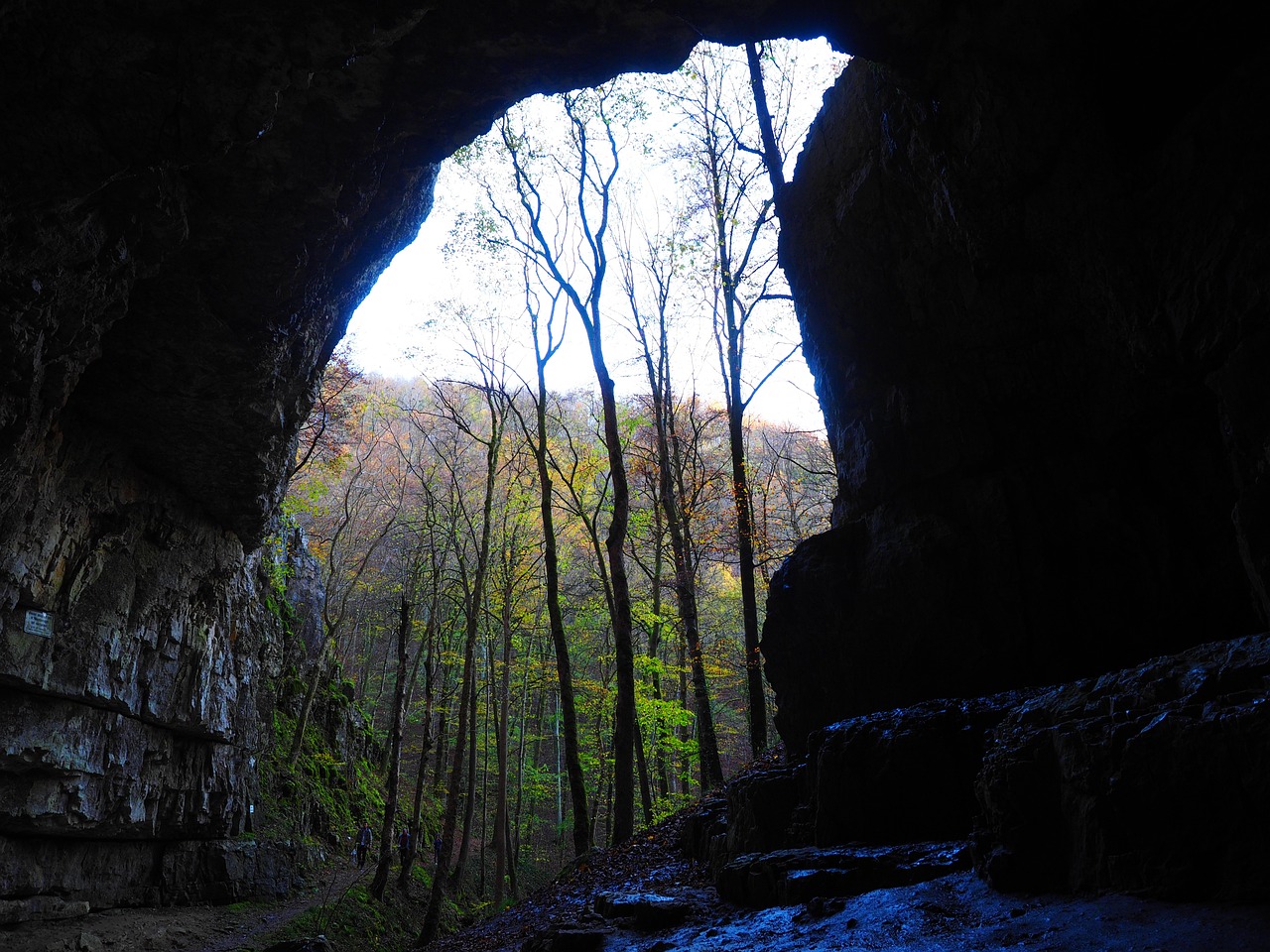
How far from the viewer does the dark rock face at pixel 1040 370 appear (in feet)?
20.3

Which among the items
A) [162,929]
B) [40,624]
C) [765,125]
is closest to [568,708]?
[162,929]

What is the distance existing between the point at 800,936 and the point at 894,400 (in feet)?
21.7

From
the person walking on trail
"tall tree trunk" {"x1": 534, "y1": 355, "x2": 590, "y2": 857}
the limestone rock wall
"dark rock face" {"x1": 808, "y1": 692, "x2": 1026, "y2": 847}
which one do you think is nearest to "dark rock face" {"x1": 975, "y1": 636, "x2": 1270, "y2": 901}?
"dark rock face" {"x1": 808, "y1": 692, "x2": 1026, "y2": 847}

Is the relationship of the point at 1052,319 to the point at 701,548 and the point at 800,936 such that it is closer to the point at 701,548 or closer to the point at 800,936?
the point at 800,936

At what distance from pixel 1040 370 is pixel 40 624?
507 inches

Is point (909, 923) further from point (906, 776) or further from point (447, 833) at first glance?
point (447, 833)

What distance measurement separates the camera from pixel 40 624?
905 cm

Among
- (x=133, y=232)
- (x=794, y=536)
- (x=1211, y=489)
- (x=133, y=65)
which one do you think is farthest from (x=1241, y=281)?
(x=794, y=536)

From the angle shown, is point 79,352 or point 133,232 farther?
point 79,352

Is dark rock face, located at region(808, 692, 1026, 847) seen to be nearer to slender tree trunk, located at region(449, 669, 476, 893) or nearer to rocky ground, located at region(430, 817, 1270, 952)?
rocky ground, located at region(430, 817, 1270, 952)

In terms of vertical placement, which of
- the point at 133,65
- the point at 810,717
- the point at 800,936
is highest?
the point at 133,65

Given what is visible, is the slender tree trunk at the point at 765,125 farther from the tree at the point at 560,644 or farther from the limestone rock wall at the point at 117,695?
the limestone rock wall at the point at 117,695

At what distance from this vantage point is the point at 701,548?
19516 mm

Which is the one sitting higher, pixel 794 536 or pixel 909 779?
pixel 794 536
